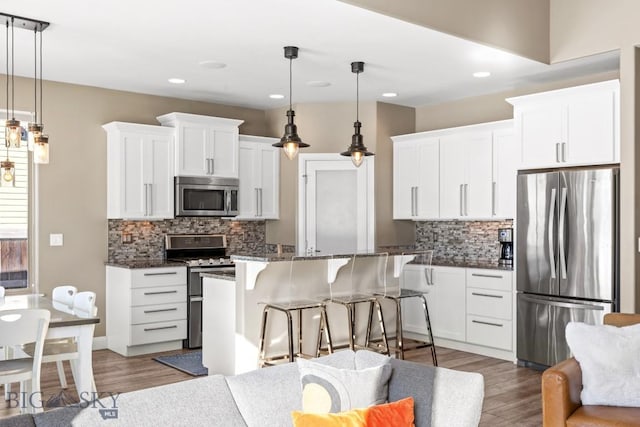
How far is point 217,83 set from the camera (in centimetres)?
630

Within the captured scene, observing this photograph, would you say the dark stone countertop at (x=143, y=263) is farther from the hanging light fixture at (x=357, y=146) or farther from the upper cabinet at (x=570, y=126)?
the upper cabinet at (x=570, y=126)

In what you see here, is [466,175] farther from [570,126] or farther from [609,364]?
[609,364]

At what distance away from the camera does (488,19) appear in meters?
4.94

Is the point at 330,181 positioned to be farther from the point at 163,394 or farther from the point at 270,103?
the point at 163,394

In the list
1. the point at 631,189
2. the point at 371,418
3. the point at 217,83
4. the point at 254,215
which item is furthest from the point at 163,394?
the point at 254,215

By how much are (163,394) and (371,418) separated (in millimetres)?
744

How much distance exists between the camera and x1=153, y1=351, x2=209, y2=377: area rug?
5407 mm

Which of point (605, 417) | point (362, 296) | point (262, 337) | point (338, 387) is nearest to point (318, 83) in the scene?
point (362, 296)

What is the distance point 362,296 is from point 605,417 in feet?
8.02

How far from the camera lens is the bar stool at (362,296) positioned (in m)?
4.97

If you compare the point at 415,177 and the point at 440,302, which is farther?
the point at 415,177

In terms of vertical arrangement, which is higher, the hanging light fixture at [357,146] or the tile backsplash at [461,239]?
the hanging light fixture at [357,146]

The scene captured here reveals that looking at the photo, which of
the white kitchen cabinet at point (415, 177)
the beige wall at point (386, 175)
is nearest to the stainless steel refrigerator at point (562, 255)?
the white kitchen cabinet at point (415, 177)

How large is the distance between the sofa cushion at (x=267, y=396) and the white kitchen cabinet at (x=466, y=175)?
4.42 m
